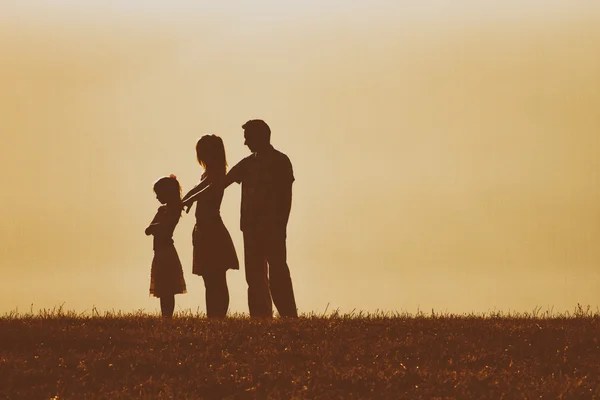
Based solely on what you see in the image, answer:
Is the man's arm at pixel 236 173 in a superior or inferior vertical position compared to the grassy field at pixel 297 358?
superior

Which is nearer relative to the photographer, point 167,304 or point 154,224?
point 154,224

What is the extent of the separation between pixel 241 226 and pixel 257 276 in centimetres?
81

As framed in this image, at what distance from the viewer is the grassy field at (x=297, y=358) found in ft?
37.3

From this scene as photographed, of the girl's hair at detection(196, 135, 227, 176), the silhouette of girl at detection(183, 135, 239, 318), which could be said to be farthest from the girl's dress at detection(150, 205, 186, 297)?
the girl's hair at detection(196, 135, 227, 176)

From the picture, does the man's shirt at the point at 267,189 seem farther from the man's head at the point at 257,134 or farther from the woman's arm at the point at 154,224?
the woman's arm at the point at 154,224

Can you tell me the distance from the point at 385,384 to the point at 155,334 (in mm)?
3492

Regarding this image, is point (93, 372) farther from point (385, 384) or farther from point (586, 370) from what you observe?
point (586, 370)

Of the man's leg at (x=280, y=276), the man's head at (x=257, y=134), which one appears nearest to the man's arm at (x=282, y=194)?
the man's leg at (x=280, y=276)

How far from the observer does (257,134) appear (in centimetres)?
1589

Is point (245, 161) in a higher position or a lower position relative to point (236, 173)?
higher

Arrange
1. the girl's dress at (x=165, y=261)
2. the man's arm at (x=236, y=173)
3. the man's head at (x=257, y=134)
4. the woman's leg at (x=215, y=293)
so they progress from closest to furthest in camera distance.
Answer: the man's head at (x=257, y=134)
the man's arm at (x=236, y=173)
the woman's leg at (x=215, y=293)
the girl's dress at (x=165, y=261)

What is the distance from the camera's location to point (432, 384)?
456 inches

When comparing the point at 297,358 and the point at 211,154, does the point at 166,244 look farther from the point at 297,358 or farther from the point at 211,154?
the point at 297,358

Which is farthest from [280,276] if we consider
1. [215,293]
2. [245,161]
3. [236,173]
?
[245,161]
